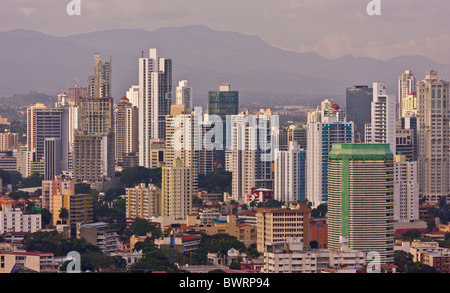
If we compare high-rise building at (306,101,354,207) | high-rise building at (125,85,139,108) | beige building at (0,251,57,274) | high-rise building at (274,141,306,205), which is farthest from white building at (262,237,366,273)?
high-rise building at (125,85,139,108)

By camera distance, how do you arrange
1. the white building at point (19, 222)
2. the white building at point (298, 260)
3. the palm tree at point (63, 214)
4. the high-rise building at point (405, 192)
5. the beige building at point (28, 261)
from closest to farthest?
the white building at point (298, 260) → the beige building at point (28, 261) → the white building at point (19, 222) → the palm tree at point (63, 214) → the high-rise building at point (405, 192)

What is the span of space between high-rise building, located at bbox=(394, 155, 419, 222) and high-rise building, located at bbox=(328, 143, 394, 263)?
323cm

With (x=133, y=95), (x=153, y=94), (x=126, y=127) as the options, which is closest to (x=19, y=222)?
(x=126, y=127)

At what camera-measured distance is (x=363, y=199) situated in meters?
12.4

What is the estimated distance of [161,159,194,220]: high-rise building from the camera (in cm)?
1686

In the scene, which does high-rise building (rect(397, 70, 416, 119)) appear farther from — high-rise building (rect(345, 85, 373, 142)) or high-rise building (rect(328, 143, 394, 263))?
high-rise building (rect(328, 143, 394, 263))

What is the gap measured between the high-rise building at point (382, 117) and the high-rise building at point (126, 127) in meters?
7.09

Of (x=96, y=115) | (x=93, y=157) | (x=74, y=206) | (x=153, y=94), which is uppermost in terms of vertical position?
(x=153, y=94)

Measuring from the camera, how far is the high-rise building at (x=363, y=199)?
39.6 ft

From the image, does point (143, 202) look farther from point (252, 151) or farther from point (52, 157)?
point (52, 157)

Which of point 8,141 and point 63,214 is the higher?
point 8,141

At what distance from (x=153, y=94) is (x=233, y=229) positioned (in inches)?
549

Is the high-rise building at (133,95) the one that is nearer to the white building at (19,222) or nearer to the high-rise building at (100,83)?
the high-rise building at (100,83)

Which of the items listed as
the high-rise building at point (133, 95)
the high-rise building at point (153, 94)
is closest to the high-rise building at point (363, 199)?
the high-rise building at point (153, 94)
